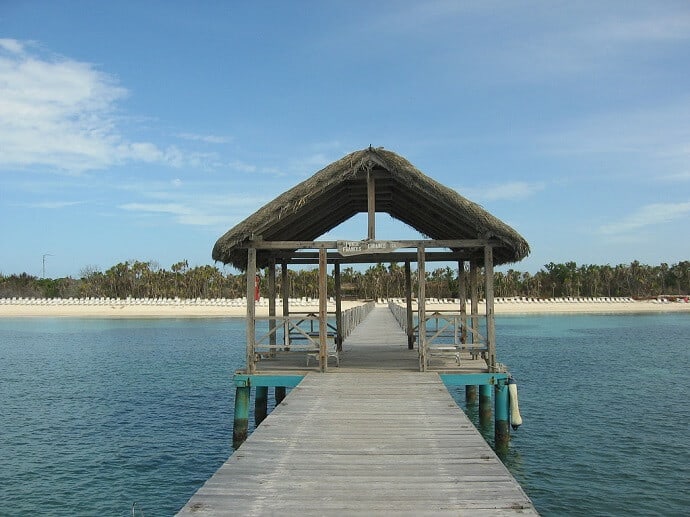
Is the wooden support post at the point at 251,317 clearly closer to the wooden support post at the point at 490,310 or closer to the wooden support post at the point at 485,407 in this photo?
the wooden support post at the point at 490,310

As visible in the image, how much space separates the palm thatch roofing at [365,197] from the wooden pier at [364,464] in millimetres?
3340

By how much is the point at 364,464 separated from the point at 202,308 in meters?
70.6

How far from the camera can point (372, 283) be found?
94.6 meters

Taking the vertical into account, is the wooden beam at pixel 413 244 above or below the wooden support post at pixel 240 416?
above

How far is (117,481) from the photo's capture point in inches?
431

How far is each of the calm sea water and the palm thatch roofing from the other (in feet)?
13.2

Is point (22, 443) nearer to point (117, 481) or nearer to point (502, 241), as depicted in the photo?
point (117, 481)

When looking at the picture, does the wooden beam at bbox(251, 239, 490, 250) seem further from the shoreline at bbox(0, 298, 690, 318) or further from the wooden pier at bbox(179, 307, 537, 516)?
the shoreline at bbox(0, 298, 690, 318)

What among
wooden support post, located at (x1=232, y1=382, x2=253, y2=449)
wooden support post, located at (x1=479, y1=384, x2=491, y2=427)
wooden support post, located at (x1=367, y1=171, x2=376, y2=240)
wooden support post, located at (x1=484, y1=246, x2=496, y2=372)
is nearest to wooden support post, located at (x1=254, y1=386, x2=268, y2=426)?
wooden support post, located at (x1=232, y1=382, x2=253, y2=449)

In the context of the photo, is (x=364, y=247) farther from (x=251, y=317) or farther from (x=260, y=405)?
(x=260, y=405)

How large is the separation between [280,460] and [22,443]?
370 inches

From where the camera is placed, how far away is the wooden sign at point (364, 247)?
12.5 meters

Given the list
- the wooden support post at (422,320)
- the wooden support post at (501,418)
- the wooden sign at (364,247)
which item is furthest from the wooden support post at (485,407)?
the wooden sign at (364,247)

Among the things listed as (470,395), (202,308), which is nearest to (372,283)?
(202,308)
